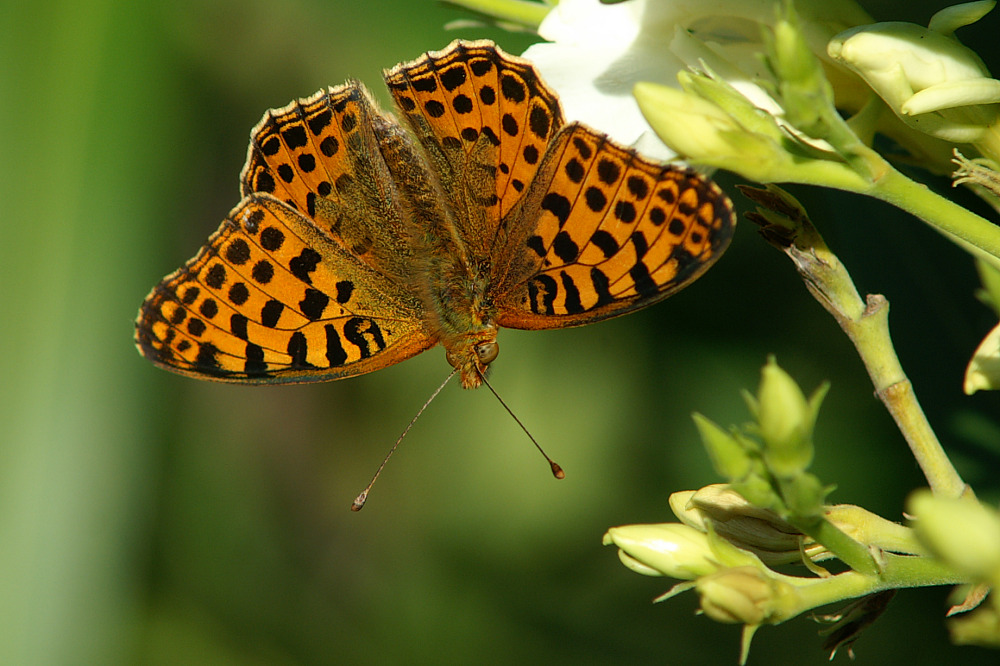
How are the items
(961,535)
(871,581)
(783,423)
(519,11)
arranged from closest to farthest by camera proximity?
1. (961,535)
2. (783,423)
3. (871,581)
4. (519,11)

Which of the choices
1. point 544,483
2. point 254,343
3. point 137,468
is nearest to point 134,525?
point 137,468

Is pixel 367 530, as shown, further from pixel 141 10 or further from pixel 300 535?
pixel 141 10

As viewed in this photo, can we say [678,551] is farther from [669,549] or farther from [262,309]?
[262,309]

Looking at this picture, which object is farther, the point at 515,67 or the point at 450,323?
the point at 450,323

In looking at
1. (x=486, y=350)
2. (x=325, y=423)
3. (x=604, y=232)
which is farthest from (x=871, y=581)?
(x=325, y=423)

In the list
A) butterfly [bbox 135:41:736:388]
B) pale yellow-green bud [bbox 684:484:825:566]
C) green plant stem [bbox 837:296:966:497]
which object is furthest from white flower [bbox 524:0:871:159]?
pale yellow-green bud [bbox 684:484:825:566]

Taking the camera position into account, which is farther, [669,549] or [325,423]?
[325,423]

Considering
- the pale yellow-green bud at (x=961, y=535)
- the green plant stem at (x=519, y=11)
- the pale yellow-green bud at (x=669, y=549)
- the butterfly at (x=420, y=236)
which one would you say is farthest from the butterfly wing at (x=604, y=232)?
the pale yellow-green bud at (x=961, y=535)
